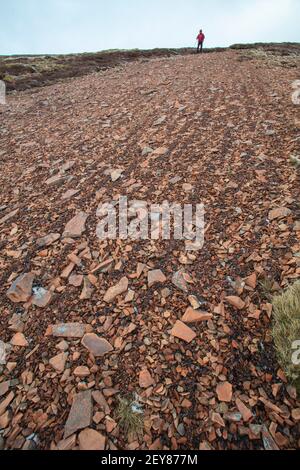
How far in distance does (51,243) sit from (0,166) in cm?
482

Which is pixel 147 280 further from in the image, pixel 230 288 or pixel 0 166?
pixel 0 166

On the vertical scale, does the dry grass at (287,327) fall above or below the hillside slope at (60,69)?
below

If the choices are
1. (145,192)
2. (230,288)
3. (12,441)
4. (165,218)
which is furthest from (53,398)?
(145,192)

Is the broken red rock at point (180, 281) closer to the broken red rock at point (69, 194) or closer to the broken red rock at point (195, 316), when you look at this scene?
the broken red rock at point (195, 316)

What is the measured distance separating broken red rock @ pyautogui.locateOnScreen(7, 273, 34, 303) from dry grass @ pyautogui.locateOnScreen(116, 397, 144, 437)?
2211mm

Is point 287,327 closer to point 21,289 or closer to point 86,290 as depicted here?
point 86,290

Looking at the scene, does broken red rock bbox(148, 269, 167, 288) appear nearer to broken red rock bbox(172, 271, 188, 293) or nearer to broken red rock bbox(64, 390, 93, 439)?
broken red rock bbox(172, 271, 188, 293)

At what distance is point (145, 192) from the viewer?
21.3 ft

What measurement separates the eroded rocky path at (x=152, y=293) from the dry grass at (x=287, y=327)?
0.14 meters

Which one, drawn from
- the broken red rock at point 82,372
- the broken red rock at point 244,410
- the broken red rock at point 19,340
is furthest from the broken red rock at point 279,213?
the broken red rock at point 19,340

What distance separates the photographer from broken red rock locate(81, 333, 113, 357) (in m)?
3.59

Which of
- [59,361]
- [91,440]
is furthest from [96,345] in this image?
[91,440]

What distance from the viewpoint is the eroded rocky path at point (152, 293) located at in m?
2.97

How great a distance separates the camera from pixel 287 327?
11.4 ft
